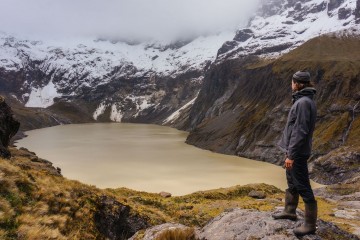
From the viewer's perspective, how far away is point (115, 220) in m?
14.8

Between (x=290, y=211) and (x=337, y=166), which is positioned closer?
(x=290, y=211)

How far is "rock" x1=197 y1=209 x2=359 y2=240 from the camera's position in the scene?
891 cm

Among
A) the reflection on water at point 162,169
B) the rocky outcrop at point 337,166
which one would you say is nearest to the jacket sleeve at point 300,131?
the reflection on water at point 162,169

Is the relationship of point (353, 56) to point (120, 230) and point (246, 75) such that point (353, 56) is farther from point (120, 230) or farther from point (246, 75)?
point (120, 230)

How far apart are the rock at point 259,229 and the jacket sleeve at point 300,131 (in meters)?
1.71

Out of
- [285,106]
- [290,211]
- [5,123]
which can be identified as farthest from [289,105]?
[290,211]

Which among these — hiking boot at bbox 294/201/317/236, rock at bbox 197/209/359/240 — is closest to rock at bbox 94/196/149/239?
rock at bbox 197/209/359/240

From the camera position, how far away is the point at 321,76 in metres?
115

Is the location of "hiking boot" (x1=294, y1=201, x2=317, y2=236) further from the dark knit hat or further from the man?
the dark knit hat

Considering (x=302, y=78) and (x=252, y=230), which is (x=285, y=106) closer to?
(x=302, y=78)

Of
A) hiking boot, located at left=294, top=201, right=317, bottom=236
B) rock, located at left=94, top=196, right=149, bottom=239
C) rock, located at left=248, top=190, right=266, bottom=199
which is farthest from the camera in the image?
rock, located at left=248, top=190, right=266, bottom=199

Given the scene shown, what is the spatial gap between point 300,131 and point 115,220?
870 centimetres

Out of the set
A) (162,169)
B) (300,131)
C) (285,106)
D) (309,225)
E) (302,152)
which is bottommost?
(162,169)

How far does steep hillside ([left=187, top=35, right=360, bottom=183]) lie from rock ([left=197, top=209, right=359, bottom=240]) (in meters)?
62.5
